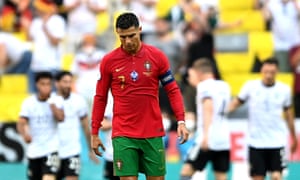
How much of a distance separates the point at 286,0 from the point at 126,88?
10224 millimetres

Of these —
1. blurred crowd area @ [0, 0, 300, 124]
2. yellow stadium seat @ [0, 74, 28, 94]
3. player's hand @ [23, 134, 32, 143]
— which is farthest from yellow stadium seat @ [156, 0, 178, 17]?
player's hand @ [23, 134, 32, 143]

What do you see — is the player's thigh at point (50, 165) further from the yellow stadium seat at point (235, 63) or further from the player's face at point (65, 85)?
the yellow stadium seat at point (235, 63)

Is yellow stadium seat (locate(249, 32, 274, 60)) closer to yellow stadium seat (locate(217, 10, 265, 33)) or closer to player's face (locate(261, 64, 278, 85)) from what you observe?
yellow stadium seat (locate(217, 10, 265, 33))

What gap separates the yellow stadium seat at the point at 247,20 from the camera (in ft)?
67.4

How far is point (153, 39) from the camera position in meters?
18.7

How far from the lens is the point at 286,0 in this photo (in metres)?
18.9

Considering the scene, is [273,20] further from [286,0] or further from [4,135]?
[4,135]

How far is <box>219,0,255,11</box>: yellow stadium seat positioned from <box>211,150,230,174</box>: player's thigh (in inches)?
366

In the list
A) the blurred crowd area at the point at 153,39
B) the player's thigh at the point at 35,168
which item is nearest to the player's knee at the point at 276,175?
the player's thigh at the point at 35,168

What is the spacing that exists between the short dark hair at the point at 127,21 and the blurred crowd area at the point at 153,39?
303 inches

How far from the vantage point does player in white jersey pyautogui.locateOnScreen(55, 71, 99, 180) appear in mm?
12352

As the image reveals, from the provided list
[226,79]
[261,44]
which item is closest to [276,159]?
[226,79]

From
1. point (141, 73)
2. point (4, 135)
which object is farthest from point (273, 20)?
point (141, 73)

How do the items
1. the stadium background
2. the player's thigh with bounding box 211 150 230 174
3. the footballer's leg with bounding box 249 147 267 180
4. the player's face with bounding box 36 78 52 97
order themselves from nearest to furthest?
the player's face with bounding box 36 78 52 97 → the footballer's leg with bounding box 249 147 267 180 → the player's thigh with bounding box 211 150 230 174 → the stadium background
